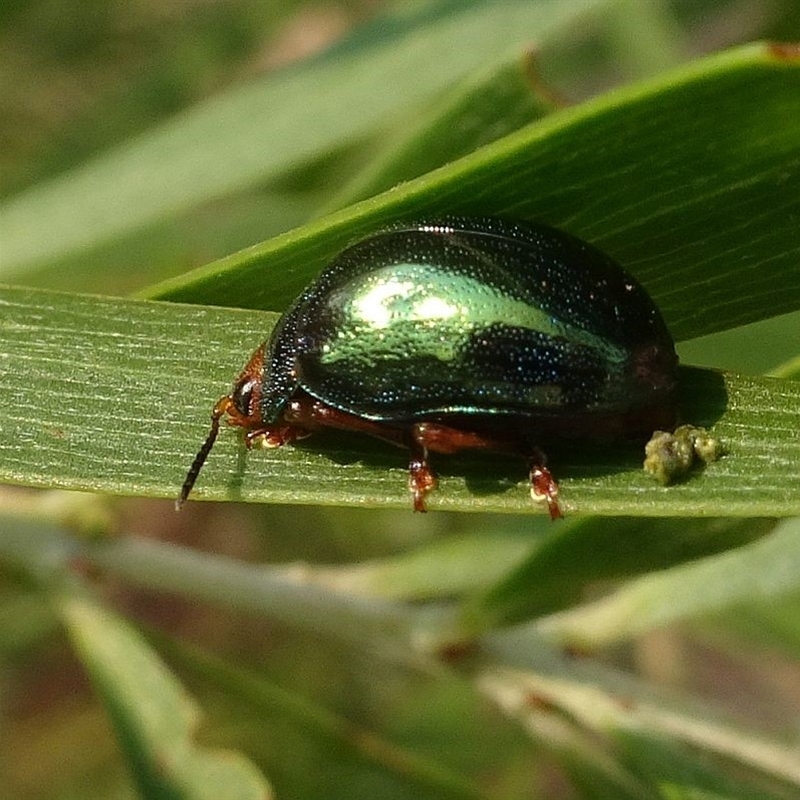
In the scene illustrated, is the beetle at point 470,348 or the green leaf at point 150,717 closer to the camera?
the beetle at point 470,348

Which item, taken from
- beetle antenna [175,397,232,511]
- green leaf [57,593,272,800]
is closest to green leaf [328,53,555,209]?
beetle antenna [175,397,232,511]

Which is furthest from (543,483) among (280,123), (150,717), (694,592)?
(280,123)

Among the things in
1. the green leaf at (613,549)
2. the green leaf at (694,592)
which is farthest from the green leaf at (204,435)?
the green leaf at (694,592)

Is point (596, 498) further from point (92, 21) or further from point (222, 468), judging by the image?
point (92, 21)

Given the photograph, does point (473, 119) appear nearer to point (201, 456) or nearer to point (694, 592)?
point (201, 456)

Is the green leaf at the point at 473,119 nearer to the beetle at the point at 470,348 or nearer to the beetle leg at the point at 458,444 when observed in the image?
the beetle at the point at 470,348

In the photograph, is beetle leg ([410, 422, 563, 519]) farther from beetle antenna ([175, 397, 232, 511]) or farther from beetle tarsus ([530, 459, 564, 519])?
beetle antenna ([175, 397, 232, 511])
